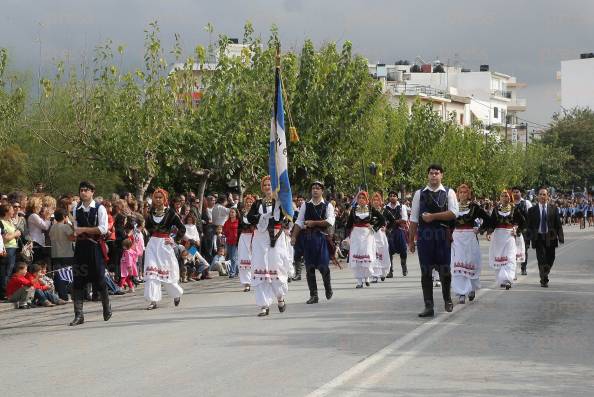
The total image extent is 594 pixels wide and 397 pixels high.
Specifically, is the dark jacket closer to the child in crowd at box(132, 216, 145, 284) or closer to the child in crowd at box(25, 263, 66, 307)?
the child in crowd at box(132, 216, 145, 284)

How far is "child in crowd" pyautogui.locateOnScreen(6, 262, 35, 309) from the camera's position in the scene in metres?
17.6

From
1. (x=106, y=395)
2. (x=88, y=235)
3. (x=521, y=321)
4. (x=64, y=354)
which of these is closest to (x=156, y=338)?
(x=64, y=354)

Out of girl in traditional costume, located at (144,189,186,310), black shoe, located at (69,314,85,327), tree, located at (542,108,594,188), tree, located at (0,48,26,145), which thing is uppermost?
tree, located at (542,108,594,188)

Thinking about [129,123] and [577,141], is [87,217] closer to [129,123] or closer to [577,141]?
[129,123]

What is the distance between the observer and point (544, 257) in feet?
66.3

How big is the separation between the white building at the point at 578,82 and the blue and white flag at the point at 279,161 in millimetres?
122682

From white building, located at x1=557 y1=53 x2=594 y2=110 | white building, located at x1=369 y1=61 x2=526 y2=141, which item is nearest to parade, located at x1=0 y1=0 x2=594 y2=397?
white building, located at x1=369 y1=61 x2=526 y2=141

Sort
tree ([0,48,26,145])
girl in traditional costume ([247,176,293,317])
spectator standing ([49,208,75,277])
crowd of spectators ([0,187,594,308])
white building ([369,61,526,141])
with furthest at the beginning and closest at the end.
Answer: white building ([369,61,526,141]) < tree ([0,48,26,145]) < spectator standing ([49,208,75,277]) < crowd of spectators ([0,187,594,308]) < girl in traditional costume ([247,176,293,317])

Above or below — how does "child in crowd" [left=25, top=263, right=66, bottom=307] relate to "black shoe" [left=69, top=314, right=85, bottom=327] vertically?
above

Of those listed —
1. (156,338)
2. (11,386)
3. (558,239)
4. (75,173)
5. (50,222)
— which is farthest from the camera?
(75,173)

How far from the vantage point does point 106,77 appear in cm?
2906

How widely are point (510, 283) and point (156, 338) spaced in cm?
859

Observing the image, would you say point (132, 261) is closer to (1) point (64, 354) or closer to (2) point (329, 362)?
(1) point (64, 354)

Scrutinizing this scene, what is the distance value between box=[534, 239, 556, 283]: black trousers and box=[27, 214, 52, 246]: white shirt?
29.6 feet
